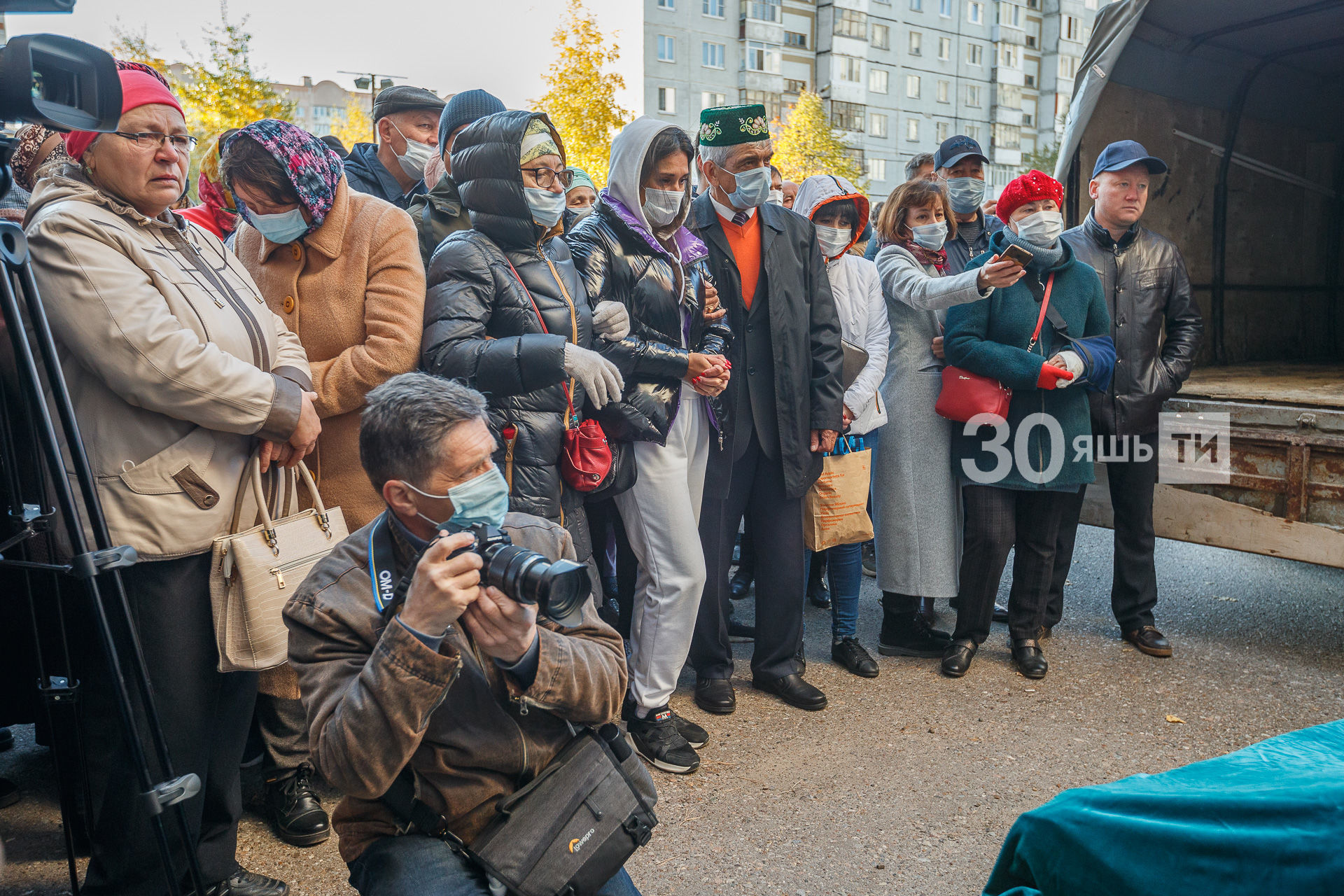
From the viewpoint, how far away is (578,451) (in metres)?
3.23

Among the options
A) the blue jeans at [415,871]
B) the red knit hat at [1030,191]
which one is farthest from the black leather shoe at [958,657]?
the blue jeans at [415,871]

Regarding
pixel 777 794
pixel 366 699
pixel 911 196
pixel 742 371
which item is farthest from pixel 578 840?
pixel 911 196

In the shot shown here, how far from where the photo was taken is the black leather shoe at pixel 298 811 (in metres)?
3.09

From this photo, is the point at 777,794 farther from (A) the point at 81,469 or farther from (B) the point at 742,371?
(A) the point at 81,469

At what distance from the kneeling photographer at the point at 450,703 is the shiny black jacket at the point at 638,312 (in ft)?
5.25

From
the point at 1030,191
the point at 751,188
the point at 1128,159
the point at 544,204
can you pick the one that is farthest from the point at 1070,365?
the point at 544,204

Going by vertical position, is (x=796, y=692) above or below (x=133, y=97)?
below

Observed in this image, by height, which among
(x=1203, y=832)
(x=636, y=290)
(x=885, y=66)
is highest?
(x=885, y=66)

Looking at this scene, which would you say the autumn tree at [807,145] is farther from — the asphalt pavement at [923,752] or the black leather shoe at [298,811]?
the black leather shoe at [298,811]

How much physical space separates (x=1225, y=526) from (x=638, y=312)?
294 centimetres

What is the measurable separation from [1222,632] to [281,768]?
434 cm

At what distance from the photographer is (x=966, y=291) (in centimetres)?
430

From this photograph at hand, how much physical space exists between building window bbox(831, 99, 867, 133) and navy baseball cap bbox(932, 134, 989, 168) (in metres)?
39.0

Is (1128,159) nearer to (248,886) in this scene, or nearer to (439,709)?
(439,709)
